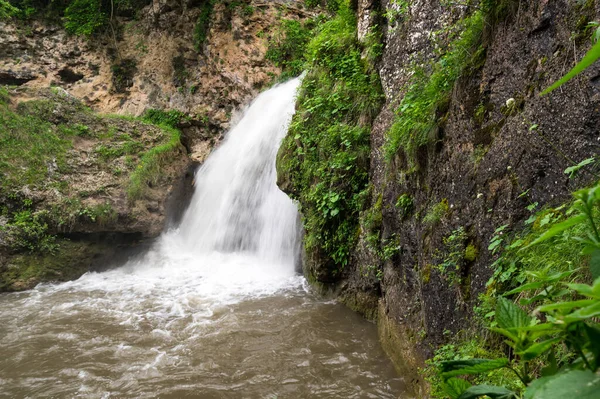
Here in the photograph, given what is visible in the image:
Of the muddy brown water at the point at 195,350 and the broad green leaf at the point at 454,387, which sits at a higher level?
the broad green leaf at the point at 454,387

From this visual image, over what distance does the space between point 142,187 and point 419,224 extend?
8.34 m

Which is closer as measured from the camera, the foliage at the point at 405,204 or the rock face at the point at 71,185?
the foliage at the point at 405,204

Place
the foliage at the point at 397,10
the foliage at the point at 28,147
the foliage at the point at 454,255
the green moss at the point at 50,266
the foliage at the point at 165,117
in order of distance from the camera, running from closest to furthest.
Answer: the foliage at the point at 454,255
the foliage at the point at 397,10
the green moss at the point at 50,266
the foliage at the point at 28,147
the foliage at the point at 165,117

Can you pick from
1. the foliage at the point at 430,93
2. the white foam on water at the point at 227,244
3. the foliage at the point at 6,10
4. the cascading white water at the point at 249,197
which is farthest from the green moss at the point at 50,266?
the foliage at the point at 430,93

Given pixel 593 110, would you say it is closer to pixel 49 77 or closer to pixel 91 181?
pixel 91 181

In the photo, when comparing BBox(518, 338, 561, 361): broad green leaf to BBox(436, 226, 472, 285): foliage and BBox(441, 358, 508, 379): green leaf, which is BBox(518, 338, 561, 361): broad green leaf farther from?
BBox(436, 226, 472, 285): foliage

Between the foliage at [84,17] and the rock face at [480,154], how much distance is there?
12855mm

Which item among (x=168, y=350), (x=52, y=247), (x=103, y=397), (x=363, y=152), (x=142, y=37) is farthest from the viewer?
(x=142, y=37)

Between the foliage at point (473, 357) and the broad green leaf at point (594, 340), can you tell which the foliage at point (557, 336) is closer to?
the broad green leaf at point (594, 340)

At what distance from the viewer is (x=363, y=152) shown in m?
5.63

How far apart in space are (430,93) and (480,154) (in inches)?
38.8

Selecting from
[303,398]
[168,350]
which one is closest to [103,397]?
[168,350]

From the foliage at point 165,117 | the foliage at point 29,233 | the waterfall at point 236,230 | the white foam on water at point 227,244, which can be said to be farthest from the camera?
the foliage at point 165,117

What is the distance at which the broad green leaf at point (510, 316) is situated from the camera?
0.87m
